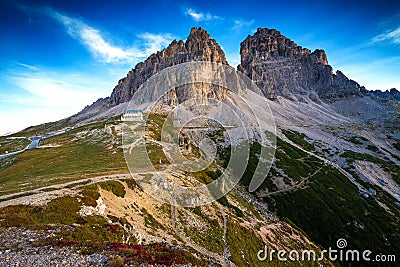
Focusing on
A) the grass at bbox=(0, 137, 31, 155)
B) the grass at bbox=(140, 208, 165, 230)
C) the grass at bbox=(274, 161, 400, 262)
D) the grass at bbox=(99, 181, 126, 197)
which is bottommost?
the grass at bbox=(274, 161, 400, 262)

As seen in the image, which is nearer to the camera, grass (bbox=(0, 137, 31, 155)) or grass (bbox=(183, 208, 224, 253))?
grass (bbox=(183, 208, 224, 253))

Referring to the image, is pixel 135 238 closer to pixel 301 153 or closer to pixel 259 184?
pixel 259 184

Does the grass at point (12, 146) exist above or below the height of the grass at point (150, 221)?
above

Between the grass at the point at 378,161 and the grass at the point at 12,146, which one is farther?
the grass at the point at 378,161

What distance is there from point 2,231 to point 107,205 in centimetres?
1579

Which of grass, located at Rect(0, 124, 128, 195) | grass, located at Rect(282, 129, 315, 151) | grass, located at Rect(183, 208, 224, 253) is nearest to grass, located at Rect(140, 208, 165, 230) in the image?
grass, located at Rect(183, 208, 224, 253)

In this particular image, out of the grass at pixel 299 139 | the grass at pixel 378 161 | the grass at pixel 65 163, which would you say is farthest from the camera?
the grass at pixel 299 139

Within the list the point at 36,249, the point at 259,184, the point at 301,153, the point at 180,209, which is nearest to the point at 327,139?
the point at 301,153

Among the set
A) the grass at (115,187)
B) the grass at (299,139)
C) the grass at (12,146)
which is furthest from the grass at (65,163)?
the grass at (299,139)

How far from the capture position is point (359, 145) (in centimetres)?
17650

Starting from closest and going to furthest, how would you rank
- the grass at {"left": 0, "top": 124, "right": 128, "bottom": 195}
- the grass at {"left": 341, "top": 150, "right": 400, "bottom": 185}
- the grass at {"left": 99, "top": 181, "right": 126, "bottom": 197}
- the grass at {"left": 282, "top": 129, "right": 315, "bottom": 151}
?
1. the grass at {"left": 99, "top": 181, "right": 126, "bottom": 197}
2. the grass at {"left": 0, "top": 124, "right": 128, "bottom": 195}
3. the grass at {"left": 341, "top": 150, "right": 400, "bottom": 185}
4. the grass at {"left": 282, "top": 129, "right": 315, "bottom": 151}

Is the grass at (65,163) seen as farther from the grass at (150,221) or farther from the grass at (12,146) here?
the grass at (12,146)

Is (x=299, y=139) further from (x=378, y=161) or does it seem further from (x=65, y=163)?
(x=65, y=163)

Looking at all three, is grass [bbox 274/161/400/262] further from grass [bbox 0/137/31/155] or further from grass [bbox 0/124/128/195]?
grass [bbox 0/137/31/155]
